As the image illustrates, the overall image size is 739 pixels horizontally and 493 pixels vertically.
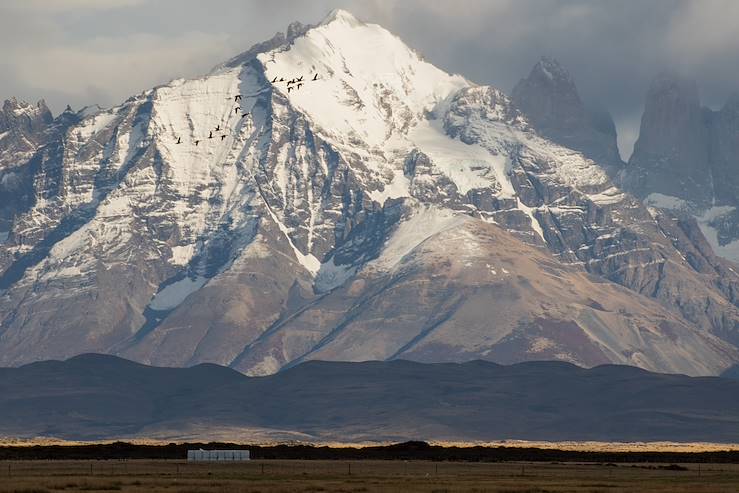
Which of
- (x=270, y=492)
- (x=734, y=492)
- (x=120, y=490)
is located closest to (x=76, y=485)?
(x=120, y=490)

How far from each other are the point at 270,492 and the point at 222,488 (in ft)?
21.5

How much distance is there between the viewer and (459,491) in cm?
19812

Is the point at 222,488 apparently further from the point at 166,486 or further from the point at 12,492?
the point at 12,492

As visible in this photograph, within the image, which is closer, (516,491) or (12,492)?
(12,492)

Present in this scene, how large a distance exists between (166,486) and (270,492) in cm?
1338

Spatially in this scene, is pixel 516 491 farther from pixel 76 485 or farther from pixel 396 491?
pixel 76 485

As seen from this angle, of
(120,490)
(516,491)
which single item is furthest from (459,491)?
(120,490)

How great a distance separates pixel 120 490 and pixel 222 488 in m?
10.7

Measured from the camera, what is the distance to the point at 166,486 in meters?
200

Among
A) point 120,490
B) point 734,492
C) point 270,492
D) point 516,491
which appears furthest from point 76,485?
point 734,492

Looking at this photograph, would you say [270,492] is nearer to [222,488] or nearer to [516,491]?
[222,488]

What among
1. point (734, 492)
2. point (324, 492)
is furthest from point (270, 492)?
point (734, 492)

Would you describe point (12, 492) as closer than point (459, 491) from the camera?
Yes

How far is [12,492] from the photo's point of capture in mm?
186000
